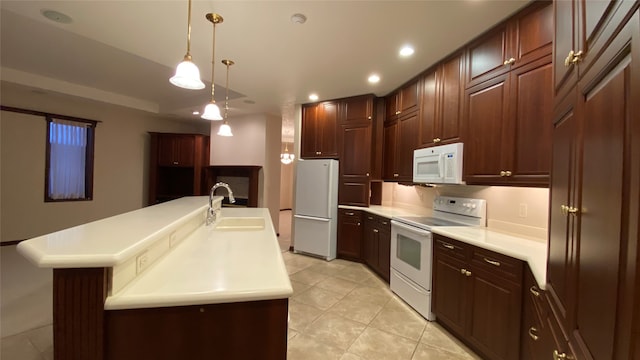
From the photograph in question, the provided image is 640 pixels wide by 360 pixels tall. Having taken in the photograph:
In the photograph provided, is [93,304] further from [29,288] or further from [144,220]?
[29,288]

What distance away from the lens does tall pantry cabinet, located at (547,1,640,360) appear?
520 millimetres

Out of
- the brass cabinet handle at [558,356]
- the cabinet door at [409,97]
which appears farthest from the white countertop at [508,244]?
the cabinet door at [409,97]

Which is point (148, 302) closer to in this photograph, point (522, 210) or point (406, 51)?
point (522, 210)

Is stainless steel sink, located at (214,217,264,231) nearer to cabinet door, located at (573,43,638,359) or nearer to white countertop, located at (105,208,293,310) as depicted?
white countertop, located at (105,208,293,310)

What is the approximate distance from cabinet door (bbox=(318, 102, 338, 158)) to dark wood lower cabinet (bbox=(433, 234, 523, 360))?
2370mm

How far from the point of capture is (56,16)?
2213 mm

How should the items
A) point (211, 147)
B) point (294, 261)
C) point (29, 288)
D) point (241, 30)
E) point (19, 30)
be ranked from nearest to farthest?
point (241, 30)
point (19, 30)
point (29, 288)
point (294, 261)
point (211, 147)

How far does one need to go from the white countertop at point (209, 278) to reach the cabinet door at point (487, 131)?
1843 millimetres

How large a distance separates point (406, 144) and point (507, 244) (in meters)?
1.80

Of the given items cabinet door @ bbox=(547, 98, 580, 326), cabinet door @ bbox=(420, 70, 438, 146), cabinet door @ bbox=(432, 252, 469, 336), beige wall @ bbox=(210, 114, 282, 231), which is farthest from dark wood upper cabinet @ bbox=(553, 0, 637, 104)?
beige wall @ bbox=(210, 114, 282, 231)

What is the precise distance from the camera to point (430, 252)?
246 cm

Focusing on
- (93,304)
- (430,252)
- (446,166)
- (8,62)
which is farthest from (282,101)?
(93,304)

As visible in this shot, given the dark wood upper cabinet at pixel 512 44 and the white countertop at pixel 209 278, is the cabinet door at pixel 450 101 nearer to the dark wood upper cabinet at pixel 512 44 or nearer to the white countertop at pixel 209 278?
the dark wood upper cabinet at pixel 512 44

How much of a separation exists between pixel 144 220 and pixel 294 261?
116 inches
